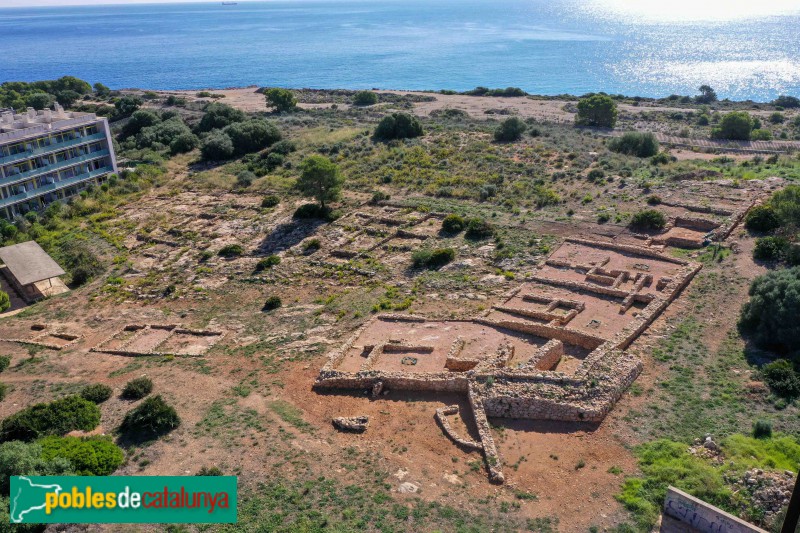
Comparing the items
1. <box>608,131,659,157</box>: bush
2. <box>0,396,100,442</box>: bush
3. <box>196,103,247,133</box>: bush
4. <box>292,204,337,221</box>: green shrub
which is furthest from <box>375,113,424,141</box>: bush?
<box>0,396,100,442</box>: bush

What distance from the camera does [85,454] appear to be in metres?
19.9

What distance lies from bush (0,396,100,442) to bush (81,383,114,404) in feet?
4.47

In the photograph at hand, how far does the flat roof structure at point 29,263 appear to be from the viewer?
3822 centimetres

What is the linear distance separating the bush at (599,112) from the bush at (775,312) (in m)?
49.3

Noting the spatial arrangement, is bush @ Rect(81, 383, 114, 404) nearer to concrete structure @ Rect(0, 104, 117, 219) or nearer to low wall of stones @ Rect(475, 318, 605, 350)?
low wall of stones @ Rect(475, 318, 605, 350)

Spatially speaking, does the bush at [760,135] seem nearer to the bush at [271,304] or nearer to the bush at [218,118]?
the bush at [271,304]

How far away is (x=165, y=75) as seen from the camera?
544 ft

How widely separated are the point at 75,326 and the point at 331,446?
2045 cm

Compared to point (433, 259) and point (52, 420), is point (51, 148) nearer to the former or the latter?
point (433, 259)

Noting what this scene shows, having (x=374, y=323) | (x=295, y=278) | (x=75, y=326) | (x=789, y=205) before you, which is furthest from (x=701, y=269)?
(x=75, y=326)

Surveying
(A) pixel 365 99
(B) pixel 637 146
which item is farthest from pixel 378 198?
(A) pixel 365 99

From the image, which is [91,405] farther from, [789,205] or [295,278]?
[789,205]

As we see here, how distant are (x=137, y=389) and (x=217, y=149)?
141 feet

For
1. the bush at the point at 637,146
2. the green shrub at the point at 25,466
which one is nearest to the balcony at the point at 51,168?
the green shrub at the point at 25,466
